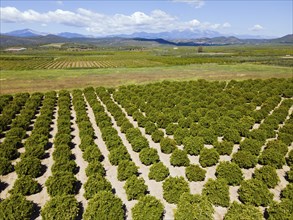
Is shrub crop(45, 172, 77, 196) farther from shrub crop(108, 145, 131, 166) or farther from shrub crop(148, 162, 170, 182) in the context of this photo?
shrub crop(148, 162, 170, 182)

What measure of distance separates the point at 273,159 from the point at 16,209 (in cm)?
1758

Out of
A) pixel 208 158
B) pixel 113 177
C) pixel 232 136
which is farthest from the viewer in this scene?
pixel 232 136

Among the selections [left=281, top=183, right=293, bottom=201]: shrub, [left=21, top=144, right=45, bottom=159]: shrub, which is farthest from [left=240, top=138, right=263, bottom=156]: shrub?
[left=21, top=144, right=45, bottom=159]: shrub

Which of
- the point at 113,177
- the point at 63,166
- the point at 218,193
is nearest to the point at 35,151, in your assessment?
the point at 63,166

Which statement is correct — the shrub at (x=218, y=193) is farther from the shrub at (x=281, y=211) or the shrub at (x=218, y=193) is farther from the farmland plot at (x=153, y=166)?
the shrub at (x=281, y=211)

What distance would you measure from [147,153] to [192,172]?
421 centimetres

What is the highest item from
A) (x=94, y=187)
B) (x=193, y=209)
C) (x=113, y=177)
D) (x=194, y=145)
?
(x=193, y=209)

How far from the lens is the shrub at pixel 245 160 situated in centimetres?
1950

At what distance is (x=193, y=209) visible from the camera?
13203 mm

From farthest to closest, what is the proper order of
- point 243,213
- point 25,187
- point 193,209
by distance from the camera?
point 25,187 < point 193,209 < point 243,213

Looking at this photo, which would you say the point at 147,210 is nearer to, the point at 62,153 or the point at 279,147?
the point at 62,153

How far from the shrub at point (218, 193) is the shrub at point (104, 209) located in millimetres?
5292

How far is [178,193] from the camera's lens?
1537 cm

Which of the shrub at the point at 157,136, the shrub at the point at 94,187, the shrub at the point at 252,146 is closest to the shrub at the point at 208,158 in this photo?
the shrub at the point at 252,146
